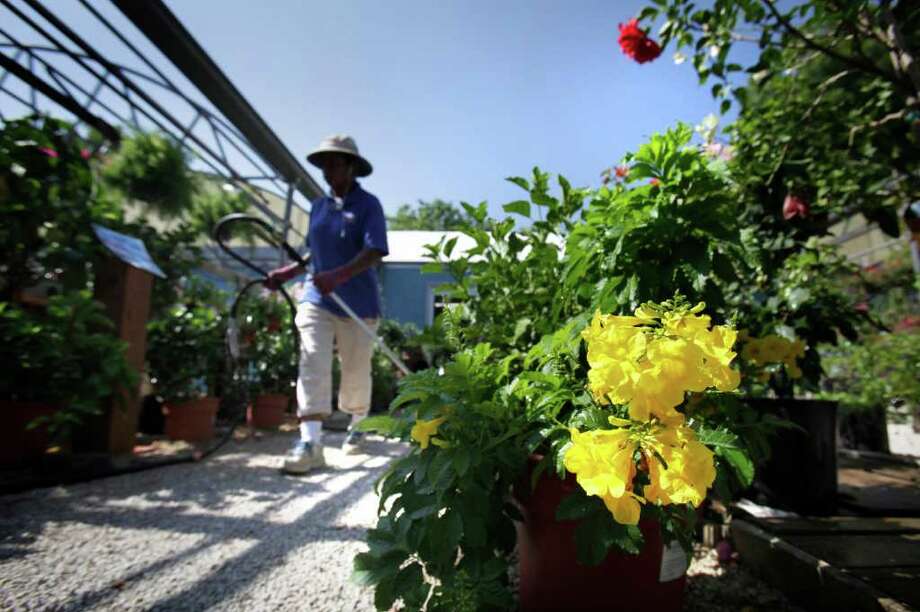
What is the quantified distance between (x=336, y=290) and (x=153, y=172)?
13.1 feet

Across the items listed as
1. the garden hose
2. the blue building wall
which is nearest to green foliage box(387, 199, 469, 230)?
the blue building wall

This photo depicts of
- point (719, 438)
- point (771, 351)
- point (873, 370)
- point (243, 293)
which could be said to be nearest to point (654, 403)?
point (719, 438)

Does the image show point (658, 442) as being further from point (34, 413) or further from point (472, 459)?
point (34, 413)

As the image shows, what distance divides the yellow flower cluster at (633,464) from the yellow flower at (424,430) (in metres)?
0.35

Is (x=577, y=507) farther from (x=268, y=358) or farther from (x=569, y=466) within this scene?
(x=268, y=358)

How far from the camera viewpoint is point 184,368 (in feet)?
11.0

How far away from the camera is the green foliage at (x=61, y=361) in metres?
2.06

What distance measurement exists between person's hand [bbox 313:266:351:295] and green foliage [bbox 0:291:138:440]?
3.27 ft

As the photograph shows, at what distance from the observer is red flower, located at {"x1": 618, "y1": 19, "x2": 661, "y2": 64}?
1854 mm

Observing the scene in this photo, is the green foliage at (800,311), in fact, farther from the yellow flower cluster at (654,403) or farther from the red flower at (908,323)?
the red flower at (908,323)

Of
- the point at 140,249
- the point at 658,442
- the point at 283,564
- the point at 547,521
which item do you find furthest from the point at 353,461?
the point at 658,442

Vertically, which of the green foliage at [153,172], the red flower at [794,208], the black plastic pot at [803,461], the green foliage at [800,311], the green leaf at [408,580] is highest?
the green foliage at [153,172]

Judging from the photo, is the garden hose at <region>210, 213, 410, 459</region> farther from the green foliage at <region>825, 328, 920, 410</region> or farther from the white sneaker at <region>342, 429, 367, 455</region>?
the green foliage at <region>825, 328, 920, 410</region>

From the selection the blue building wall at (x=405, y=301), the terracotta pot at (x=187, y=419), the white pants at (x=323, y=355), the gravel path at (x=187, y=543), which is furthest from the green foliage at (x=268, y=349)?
the blue building wall at (x=405, y=301)
